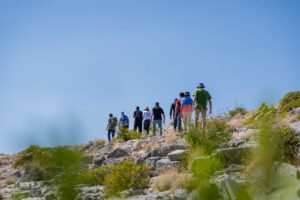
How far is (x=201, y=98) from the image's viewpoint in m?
18.0

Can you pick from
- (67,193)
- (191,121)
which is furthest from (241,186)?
(191,121)

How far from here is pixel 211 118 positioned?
69.6 feet

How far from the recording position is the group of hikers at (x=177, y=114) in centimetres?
1816

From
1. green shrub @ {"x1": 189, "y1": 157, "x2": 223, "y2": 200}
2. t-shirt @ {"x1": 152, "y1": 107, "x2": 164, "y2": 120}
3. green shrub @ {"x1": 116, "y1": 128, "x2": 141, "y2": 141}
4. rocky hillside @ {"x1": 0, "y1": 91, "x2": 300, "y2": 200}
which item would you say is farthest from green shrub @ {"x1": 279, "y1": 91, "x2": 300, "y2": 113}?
green shrub @ {"x1": 189, "y1": 157, "x2": 223, "y2": 200}

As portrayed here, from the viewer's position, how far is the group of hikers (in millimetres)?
18156

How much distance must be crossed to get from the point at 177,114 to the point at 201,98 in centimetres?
569

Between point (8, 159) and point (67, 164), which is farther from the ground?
point (8, 159)

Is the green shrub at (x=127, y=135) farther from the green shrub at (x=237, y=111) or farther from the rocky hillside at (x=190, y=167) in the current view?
the green shrub at (x=237, y=111)

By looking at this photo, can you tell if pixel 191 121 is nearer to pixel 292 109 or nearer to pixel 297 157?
pixel 292 109

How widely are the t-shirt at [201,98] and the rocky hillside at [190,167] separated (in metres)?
0.96

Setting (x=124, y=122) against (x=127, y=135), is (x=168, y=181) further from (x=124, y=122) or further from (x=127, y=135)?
(x=124, y=122)

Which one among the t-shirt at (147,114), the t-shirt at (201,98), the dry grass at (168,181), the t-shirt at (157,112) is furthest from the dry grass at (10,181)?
the t-shirt at (201,98)

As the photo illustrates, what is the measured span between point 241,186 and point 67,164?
0.46 m

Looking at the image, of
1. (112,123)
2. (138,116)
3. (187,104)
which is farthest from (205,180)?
(112,123)
